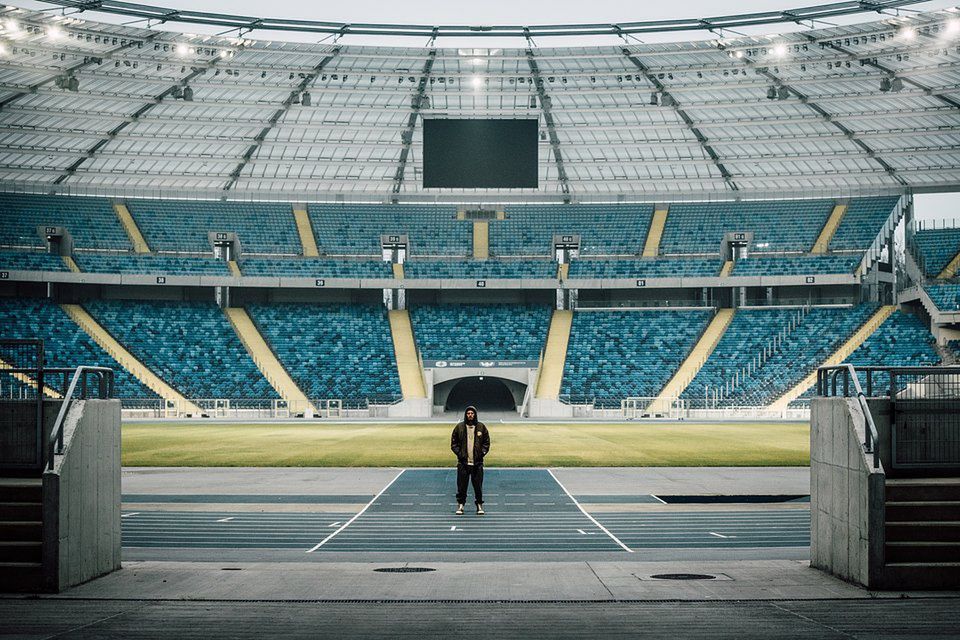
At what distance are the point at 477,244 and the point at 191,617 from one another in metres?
66.9

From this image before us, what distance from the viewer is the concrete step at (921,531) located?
33.7 feet

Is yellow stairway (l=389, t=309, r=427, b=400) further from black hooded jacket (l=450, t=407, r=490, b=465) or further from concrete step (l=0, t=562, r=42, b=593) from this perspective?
concrete step (l=0, t=562, r=42, b=593)

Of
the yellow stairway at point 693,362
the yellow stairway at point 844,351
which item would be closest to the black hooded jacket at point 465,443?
the yellow stairway at point 844,351

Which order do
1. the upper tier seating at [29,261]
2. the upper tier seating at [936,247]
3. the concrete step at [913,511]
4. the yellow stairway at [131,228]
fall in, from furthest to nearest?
the yellow stairway at [131,228] → the upper tier seating at [936,247] → the upper tier seating at [29,261] → the concrete step at [913,511]

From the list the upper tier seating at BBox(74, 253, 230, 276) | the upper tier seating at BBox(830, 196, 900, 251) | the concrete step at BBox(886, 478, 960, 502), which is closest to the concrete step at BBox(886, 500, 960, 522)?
the concrete step at BBox(886, 478, 960, 502)

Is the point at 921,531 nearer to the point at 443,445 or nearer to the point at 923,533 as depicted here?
the point at 923,533

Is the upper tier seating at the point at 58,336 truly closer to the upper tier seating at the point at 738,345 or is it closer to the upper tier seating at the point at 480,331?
the upper tier seating at the point at 480,331

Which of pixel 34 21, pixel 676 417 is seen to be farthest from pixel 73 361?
pixel 676 417

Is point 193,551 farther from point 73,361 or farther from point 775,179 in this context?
point 775,179

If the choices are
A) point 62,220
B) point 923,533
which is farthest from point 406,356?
point 923,533

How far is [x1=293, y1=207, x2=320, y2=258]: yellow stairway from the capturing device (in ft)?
240

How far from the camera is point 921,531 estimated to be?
1029cm

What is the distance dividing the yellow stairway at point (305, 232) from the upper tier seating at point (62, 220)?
12264 millimetres

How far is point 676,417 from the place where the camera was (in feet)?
189
